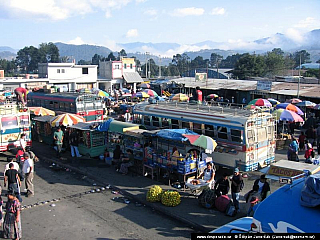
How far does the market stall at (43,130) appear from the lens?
21.8m

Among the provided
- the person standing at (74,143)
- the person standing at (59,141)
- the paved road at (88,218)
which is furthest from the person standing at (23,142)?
the paved road at (88,218)

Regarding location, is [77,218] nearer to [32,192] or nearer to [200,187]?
[32,192]

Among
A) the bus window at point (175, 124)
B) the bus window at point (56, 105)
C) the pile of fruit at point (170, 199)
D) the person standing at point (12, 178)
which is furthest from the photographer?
the bus window at point (56, 105)

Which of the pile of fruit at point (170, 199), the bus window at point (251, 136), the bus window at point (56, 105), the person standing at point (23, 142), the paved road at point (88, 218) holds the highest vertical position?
the bus window at point (56, 105)

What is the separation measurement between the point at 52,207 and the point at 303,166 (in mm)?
8668

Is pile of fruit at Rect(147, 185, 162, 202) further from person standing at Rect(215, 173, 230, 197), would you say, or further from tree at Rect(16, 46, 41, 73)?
tree at Rect(16, 46, 41, 73)

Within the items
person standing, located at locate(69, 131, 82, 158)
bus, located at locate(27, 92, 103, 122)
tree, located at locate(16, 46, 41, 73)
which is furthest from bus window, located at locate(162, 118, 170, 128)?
tree, located at locate(16, 46, 41, 73)

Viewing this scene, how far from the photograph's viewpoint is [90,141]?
728 inches

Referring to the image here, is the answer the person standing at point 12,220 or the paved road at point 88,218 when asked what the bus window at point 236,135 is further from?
the person standing at point 12,220

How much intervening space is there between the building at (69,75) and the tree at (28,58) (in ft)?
307

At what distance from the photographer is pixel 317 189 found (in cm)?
489

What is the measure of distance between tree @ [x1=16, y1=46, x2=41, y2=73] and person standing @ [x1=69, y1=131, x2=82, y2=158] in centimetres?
13886

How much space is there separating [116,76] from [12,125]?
46.7 m

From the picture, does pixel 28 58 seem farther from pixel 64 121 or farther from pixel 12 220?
pixel 12 220
